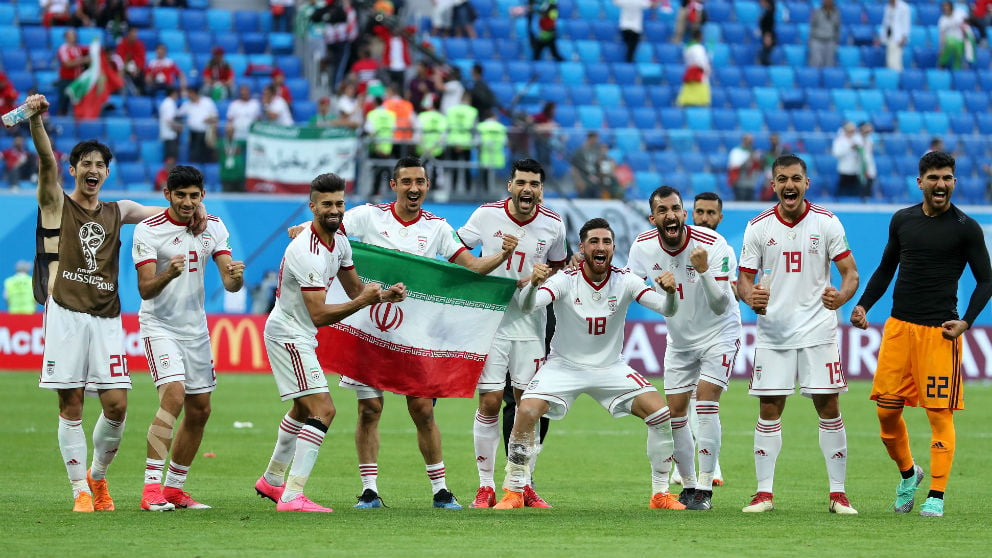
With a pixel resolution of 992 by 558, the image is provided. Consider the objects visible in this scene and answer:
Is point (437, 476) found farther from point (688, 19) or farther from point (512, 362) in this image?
point (688, 19)

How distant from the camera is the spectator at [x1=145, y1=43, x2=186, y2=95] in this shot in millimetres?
27750

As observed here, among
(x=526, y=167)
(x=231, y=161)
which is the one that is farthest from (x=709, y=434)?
(x=231, y=161)

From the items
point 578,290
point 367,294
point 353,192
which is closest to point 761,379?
point 578,290

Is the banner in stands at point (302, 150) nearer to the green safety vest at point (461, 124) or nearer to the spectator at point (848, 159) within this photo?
the green safety vest at point (461, 124)

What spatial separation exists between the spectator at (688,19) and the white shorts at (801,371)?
22.5m

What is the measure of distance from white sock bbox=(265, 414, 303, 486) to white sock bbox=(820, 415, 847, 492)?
3.82 m

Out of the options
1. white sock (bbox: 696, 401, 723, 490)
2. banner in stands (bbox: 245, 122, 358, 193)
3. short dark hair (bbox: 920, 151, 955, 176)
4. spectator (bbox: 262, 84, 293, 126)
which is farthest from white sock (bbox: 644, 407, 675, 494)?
spectator (bbox: 262, 84, 293, 126)

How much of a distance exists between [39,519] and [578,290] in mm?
4079

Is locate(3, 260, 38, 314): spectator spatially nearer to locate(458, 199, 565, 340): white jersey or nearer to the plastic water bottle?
locate(458, 199, 565, 340): white jersey

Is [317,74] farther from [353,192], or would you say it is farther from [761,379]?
[761,379]

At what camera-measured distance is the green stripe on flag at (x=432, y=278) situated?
11.0 meters

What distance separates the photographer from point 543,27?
1230 inches

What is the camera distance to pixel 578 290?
35.5ft

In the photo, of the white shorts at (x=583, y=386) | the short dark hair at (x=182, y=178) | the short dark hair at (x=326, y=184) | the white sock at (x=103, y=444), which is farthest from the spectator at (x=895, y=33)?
the white sock at (x=103, y=444)
